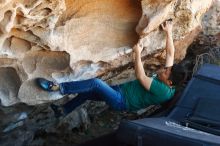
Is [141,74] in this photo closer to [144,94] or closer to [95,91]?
[144,94]

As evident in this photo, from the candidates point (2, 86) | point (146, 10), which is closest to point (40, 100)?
point (2, 86)

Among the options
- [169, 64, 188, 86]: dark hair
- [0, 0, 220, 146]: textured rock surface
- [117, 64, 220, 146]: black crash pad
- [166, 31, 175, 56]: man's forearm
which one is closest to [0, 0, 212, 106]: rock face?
[0, 0, 220, 146]: textured rock surface

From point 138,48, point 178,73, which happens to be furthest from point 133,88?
point 178,73

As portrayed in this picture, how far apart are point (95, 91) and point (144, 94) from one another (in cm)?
41

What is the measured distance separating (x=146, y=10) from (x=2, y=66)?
1.23m

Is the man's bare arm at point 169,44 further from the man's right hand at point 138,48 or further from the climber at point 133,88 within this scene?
the man's right hand at point 138,48

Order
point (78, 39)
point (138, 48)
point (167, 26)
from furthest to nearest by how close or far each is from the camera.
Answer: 1. point (167, 26)
2. point (138, 48)
3. point (78, 39)

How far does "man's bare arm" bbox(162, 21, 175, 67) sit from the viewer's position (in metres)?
4.78

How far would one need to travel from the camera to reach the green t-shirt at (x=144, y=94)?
4.66m

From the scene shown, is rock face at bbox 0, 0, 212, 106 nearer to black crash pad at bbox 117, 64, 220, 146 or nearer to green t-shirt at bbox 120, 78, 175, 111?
green t-shirt at bbox 120, 78, 175, 111

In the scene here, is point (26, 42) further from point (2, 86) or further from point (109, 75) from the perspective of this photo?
point (109, 75)

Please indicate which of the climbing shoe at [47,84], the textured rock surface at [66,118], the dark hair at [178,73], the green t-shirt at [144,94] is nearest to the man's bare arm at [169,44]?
the green t-shirt at [144,94]

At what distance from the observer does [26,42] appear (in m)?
4.37

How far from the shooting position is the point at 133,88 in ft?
15.7
